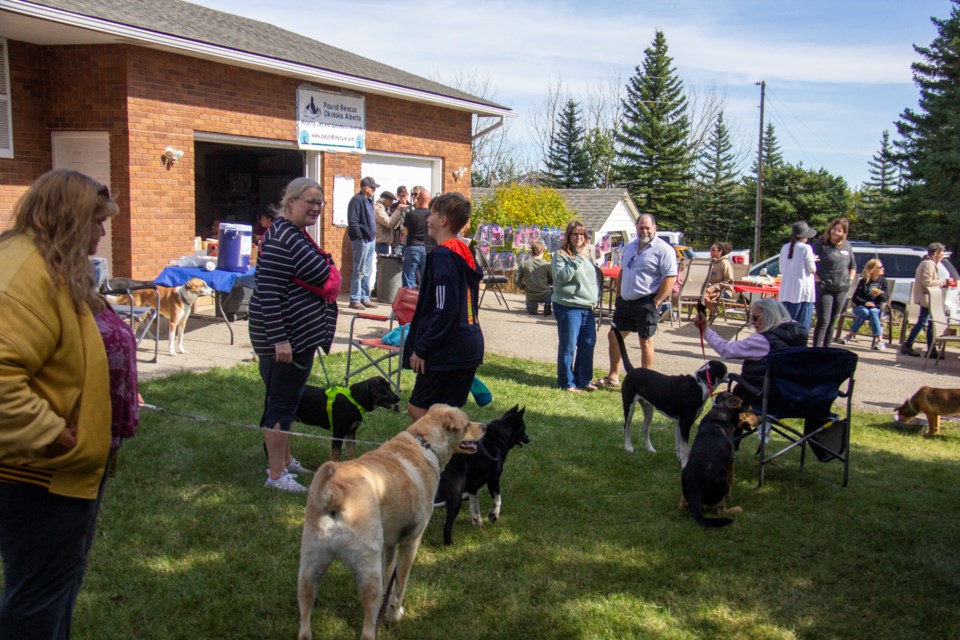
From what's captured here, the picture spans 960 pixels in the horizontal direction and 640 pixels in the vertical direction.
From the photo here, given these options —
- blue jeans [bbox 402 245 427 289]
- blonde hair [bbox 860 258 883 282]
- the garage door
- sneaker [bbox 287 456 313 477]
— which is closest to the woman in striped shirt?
sneaker [bbox 287 456 313 477]

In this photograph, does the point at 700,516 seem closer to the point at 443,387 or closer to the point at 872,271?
the point at 443,387

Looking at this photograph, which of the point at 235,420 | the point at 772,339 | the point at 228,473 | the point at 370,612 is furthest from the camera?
the point at 235,420

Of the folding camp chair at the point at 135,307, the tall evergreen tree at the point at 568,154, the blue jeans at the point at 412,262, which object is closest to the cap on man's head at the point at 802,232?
the blue jeans at the point at 412,262

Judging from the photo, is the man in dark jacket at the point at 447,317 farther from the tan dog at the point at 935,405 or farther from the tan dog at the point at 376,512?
the tan dog at the point at 935,405

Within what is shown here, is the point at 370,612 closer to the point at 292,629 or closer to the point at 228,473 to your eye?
the point at 292,629

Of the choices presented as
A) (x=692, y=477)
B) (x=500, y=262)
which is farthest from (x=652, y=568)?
(x=500, y=262)

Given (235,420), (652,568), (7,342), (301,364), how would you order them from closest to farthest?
(7,342) → (652,568) → (301,364) → (235,420)

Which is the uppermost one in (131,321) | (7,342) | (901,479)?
(7,342)

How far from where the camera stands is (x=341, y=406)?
5188 mm

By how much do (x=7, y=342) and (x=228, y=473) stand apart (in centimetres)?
328

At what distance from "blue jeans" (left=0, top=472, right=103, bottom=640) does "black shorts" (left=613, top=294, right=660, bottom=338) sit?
5.91 meters

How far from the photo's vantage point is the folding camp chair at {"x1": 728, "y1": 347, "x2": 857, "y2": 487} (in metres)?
5.28

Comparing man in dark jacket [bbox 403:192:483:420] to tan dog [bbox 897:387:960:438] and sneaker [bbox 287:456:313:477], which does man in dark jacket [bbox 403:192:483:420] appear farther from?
tan dog [bbox 897:387:960:438]

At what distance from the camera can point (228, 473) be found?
16.6 feet
